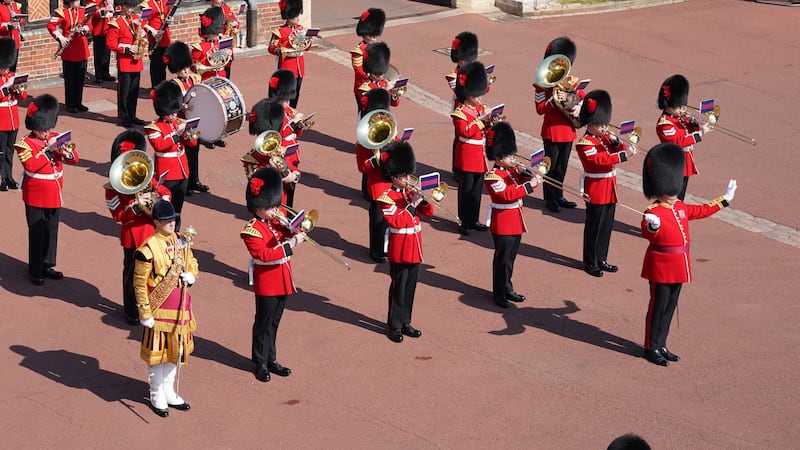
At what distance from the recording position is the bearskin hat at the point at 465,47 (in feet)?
40.7

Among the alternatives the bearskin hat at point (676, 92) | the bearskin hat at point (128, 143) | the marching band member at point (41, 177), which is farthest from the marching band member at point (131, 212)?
the bearskin hat at point (676, 92)

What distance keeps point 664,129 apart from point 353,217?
278cm

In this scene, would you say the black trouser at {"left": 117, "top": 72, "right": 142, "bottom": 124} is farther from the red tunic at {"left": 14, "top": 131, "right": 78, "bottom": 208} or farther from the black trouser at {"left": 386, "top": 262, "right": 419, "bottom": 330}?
the black trouser at {"left": 386, "top": 262, "right": 419, "bottom": 330}

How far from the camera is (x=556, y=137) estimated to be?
39.2 ft

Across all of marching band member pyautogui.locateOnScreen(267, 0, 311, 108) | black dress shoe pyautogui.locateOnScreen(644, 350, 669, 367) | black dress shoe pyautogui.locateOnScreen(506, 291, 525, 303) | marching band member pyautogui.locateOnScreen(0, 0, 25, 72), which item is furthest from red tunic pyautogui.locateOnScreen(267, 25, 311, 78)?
black dress shoe pyautogui.locateOnScreen(644, 350, 669, 367)

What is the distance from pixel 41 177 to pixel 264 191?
7.25ft

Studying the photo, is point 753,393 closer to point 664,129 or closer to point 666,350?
point 666,350

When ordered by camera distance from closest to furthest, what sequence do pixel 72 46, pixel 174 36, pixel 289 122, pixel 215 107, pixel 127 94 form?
pixel 289 122, pixel 215 107, pixel 127 94, pixel 72 46, pixel 174 36

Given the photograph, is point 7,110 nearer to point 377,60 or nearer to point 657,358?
point 377,60

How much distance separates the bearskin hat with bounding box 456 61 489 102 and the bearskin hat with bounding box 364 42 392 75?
1.12 meters

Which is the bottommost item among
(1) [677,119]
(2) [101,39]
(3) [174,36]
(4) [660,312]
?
(4) [660,312]

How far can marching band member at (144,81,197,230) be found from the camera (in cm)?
1071

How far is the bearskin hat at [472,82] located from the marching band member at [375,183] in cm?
64

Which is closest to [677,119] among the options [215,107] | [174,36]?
[215,107]
